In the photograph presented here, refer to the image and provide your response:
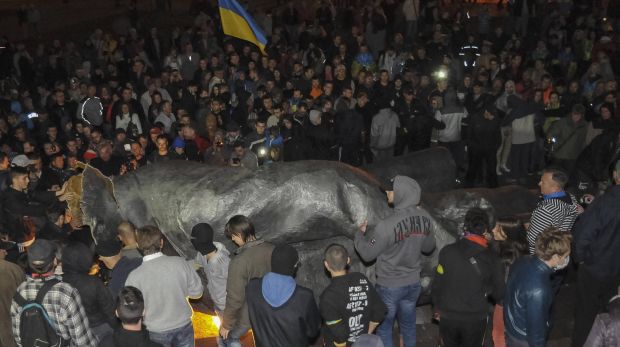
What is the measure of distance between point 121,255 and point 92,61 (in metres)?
11.9

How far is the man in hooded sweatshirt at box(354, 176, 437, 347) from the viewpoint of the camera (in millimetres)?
6555

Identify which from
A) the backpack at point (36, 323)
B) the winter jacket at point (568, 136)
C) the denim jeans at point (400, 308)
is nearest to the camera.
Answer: the backpack at point (36, 323)

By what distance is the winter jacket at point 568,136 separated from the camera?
11555 mm

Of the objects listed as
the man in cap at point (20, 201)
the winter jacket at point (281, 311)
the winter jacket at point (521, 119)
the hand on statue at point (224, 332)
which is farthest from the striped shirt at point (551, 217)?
the man in cap at point (20, 201)

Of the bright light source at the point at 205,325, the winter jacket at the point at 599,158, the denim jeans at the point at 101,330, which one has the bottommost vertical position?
the bright light source at the point at 205,325

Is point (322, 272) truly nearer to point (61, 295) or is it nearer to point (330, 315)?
point (330, 315)

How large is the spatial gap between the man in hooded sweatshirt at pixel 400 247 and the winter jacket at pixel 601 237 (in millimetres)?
1298

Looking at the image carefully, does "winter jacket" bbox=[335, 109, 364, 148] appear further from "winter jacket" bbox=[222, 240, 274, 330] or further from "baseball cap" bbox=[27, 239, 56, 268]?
"baseball cap" bbox=[27, 239, 56, 268]

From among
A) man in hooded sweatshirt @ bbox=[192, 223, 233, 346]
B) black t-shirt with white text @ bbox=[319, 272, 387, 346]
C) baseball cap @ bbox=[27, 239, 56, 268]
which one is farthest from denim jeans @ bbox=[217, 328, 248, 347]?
baseball cap @ bbox=[27, 239, 56, 268]

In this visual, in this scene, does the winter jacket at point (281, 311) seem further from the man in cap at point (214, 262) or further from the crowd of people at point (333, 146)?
the man in cap at point (214, 262)

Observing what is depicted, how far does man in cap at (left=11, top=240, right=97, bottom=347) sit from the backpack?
0.02 meters

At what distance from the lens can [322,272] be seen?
323 inches

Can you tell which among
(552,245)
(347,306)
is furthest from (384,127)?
(347,306)

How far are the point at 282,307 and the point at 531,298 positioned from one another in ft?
6.20
